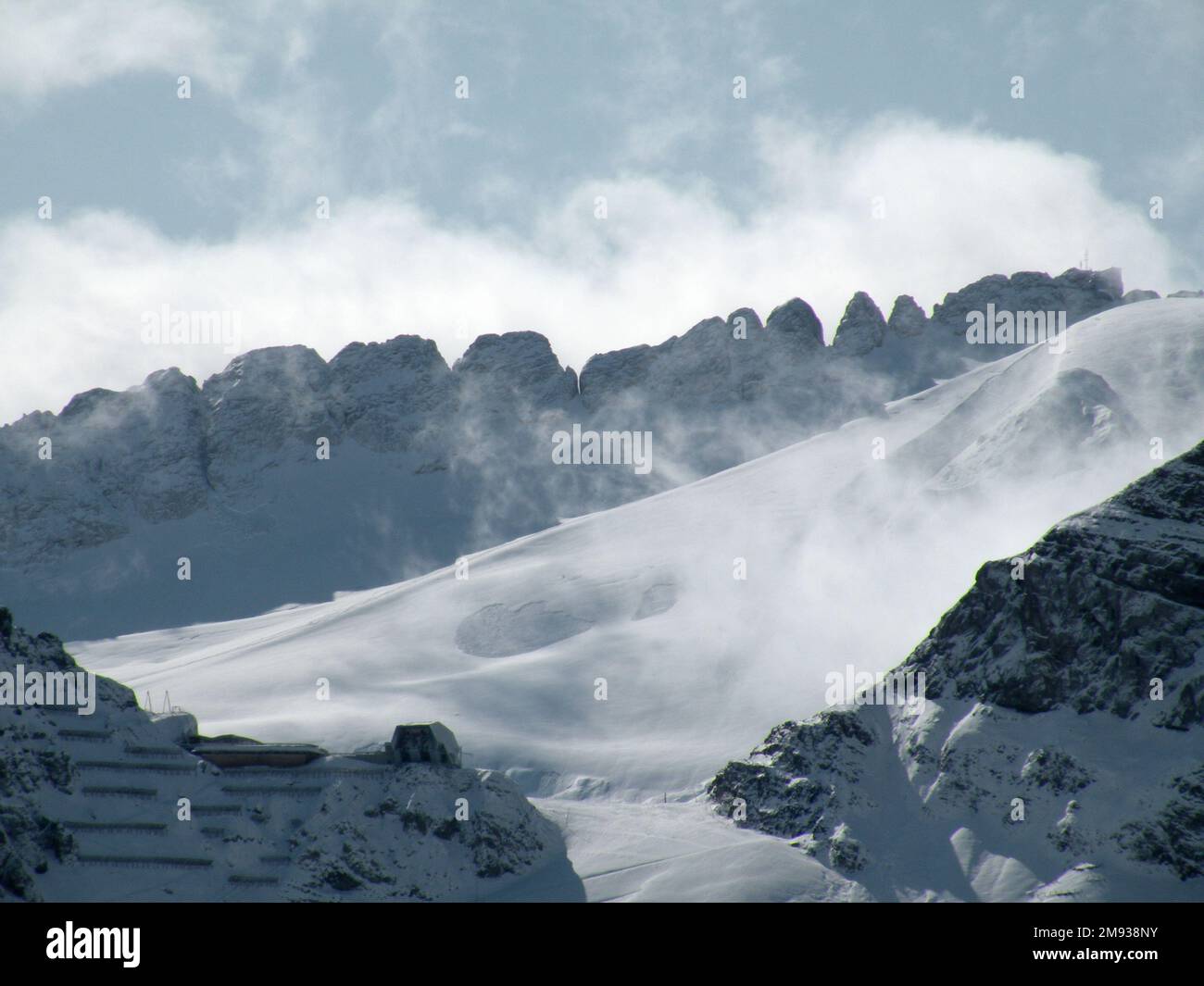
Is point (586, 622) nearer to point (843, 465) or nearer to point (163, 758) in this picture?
point (843, 465)

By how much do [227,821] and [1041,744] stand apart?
50.8 m

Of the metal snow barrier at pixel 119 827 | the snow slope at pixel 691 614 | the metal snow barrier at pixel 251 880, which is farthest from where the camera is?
the snow slope at pixel 691 614

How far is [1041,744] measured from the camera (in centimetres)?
9831

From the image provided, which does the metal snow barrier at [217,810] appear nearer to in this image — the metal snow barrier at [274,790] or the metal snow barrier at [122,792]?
the metal snow barrier at [274,790]

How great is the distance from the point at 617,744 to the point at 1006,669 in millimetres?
35882

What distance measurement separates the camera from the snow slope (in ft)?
424

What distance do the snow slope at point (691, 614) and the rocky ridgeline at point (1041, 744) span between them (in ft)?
50.9

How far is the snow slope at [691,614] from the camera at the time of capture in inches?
5089

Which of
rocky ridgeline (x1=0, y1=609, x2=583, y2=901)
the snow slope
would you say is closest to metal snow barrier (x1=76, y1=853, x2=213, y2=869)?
rocky ridgeline (x1=0, y1=609, x2=583, y2=901)

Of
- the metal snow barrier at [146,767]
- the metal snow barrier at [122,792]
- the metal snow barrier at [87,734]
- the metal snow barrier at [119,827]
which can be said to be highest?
the metal snow barrier at [87,734]

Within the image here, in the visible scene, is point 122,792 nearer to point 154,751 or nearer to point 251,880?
point 154,751

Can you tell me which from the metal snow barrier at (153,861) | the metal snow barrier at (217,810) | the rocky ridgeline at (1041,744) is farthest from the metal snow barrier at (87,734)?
the rocky ridgeline at (1041,744)
